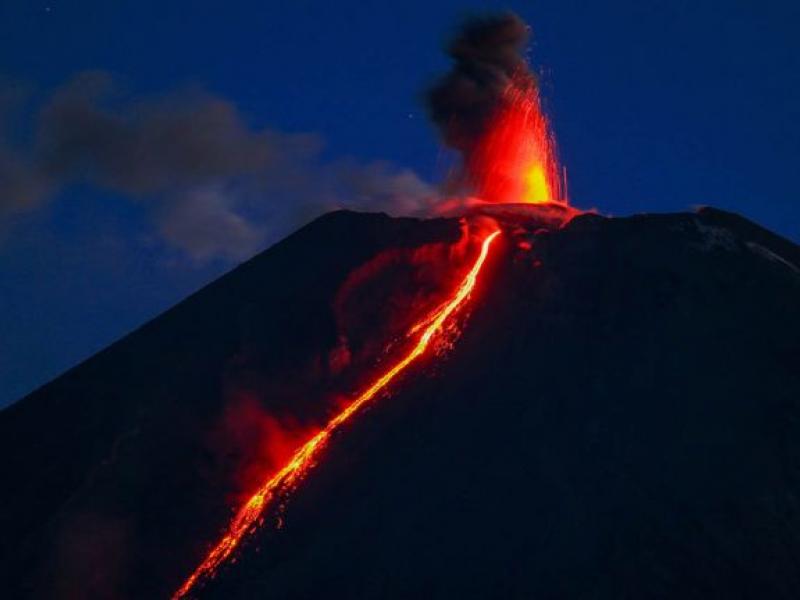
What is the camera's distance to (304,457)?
74.6 feet

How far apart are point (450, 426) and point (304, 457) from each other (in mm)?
2708

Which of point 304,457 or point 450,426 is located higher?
point 304,457

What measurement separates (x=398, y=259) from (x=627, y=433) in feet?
26.5

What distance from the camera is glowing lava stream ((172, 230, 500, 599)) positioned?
2098cm

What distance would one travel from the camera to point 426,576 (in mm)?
18547

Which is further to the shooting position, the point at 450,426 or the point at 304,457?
the point at 304,457

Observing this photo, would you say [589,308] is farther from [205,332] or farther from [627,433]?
[205,332]

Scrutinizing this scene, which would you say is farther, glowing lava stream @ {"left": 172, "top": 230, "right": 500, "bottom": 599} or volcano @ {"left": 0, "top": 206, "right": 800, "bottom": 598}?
glowing lava stream @ {"left": 172, "top": 230, "right": 500, "bottom": 599}

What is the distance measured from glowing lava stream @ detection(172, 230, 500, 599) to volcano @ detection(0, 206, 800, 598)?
0.91ft

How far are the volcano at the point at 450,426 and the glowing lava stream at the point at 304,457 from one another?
0.28 m

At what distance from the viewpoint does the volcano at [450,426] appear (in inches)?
736

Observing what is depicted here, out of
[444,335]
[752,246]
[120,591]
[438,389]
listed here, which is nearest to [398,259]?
[444,335]

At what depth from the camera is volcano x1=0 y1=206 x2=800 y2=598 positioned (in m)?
18.7

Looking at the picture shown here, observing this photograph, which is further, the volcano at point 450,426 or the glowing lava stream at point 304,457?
the glowing lava stream at point 304,457
